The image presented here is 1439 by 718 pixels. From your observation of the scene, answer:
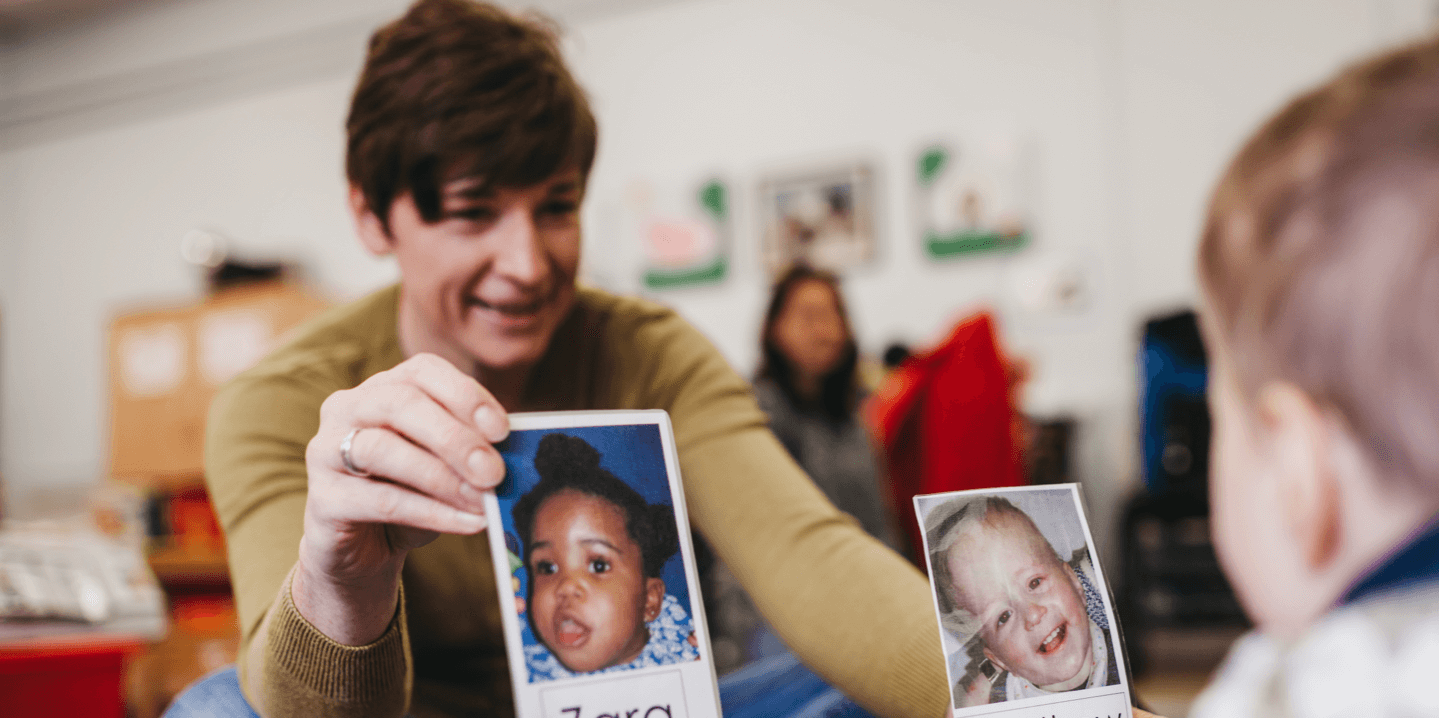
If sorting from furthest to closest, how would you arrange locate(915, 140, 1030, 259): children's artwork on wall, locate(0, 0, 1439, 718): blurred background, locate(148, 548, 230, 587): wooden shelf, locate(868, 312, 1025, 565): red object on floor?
locate(915, 140, 1030, 259): children's artwork on wall, locate(0, 0, 1439, 718): blurred background, locate(148, 548, 230, 587): wooden shelf, locate(868, 312, 1025, 565): red object on floor

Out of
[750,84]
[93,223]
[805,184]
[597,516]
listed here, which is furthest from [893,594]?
[93,223]

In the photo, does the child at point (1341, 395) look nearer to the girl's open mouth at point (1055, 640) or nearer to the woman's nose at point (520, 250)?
the girl's open mouth at point (1055, 640)

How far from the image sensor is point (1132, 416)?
345 centimetres

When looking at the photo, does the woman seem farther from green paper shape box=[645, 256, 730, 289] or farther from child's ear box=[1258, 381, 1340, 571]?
green paper shape box=[645, 256, 730, 289]

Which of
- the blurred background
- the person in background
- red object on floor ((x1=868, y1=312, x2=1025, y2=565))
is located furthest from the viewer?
the blurred background

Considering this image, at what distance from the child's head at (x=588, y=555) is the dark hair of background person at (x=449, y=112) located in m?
0.36

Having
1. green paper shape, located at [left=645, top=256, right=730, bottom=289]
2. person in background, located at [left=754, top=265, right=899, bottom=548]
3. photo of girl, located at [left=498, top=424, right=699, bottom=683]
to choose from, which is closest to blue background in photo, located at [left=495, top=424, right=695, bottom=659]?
photo of girl, located at [left=498, top=424, right=699, bottom=683]

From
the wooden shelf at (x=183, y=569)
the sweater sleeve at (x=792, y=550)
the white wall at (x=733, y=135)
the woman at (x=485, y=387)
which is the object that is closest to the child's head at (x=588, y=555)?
the woman at (x=485, y=387)

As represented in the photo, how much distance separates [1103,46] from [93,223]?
5.37 metres

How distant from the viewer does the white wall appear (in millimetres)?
3455

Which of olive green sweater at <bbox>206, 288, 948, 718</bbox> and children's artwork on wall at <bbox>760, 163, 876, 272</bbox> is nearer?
olive green sweater at <bbox>206, 288, 948, 718</bbox>

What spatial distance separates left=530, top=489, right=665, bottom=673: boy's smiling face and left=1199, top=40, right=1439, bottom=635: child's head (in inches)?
11.5

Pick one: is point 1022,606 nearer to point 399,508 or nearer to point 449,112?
point 399,508

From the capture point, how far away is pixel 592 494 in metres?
0.50
